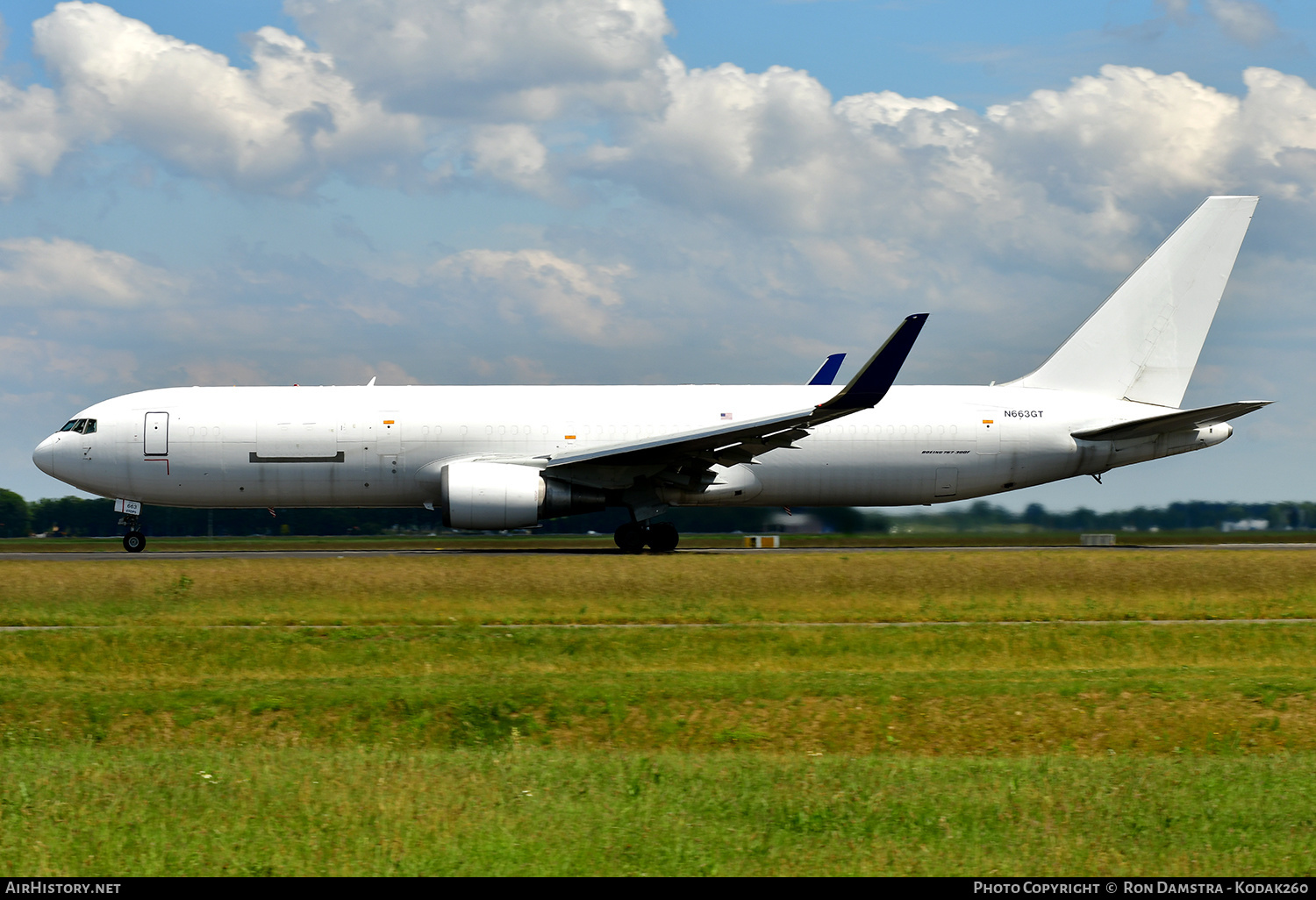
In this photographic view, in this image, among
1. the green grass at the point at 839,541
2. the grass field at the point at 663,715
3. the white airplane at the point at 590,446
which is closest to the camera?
the grass field at the point at 663,715

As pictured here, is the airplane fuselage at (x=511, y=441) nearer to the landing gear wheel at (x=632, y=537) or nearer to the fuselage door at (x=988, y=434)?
the fuselage door at (x=988, y=434)

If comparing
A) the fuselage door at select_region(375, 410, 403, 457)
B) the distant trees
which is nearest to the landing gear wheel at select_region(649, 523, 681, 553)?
the fuselage door at select_region(375, 410, 403, 457)

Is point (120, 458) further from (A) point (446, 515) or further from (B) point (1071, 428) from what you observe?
(B) point (1071, 428)

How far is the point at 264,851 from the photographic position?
24.9ft

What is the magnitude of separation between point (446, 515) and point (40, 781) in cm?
1779

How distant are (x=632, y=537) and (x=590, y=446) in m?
2.56

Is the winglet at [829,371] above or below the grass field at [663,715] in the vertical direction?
above

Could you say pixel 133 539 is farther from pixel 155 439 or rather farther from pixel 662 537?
pixel 662 537

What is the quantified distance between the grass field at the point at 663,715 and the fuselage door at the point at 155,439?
4.40 m

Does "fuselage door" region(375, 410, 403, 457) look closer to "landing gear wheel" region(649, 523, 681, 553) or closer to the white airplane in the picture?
the white airplane

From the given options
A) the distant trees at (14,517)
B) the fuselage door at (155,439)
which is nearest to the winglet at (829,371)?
the fuselage door at (155,439)

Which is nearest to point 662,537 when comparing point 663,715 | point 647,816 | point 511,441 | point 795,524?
point 511,441

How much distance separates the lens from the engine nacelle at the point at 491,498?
88.9ft
